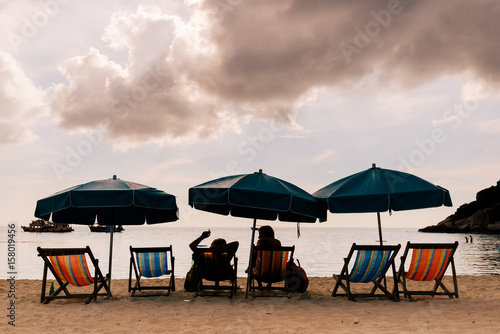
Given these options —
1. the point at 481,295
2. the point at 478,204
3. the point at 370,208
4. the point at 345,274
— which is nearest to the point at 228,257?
the point at 345,274

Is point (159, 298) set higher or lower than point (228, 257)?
lower

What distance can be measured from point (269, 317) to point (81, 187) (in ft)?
11.1

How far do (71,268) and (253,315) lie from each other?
2892 mm

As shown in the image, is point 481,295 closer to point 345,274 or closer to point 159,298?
point 345,274

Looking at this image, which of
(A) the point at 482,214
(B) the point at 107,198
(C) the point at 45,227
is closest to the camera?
(B) the point at 107,198

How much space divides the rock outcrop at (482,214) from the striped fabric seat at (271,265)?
8823cm

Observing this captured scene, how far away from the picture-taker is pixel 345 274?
675 cm

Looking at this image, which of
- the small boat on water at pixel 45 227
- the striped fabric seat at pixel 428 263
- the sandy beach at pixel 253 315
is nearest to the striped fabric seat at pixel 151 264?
the sandy beach at pixel 253 315

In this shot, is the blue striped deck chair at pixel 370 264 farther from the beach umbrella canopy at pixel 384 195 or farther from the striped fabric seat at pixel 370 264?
the beach umbrella canopy at pixel 384 195

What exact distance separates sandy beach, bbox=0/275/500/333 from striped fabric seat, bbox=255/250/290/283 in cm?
36

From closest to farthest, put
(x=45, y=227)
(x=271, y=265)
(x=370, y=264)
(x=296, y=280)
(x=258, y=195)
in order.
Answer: (x=258, y=195), (x=370, y=264), (x=271, y=265), (x=296, y=280), (x=45, y=227)

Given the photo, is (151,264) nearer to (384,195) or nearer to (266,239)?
(266,239)

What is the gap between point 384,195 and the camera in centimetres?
632

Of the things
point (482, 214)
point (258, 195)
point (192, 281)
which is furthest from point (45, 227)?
point (258, 195)
